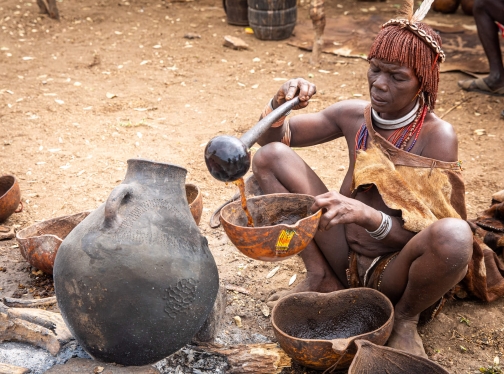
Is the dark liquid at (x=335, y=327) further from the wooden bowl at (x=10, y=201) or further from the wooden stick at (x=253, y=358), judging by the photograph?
the wooden bowl at (x=10, y=201)

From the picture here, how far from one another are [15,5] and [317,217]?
804 cm

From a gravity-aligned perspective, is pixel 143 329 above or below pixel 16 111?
above

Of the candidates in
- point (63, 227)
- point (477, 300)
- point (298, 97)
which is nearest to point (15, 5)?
point (63, 227)

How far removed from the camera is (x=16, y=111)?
5816mm

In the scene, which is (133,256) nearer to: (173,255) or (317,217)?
(173,255)

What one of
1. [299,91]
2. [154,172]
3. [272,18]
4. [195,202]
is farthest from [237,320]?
[272,18]

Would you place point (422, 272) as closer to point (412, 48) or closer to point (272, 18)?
point (412, 48)

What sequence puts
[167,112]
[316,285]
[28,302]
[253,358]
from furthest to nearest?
[167,112] < [316,285] < [28,302] < [253,358]

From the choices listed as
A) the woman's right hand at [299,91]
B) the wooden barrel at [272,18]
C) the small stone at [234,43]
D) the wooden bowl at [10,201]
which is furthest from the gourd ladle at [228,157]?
the wooden barrel at [272,18]

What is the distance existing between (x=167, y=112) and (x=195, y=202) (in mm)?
2727

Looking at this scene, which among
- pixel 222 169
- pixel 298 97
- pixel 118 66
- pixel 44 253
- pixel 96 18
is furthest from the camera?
pixel 96 18

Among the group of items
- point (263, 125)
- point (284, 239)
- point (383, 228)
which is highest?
point (263, 125)

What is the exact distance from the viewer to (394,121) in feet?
9.36

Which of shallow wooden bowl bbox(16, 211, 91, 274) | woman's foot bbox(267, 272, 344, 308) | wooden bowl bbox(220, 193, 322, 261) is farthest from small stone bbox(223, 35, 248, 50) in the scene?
wooden bowl bbox(220, 193, 322, 261)
